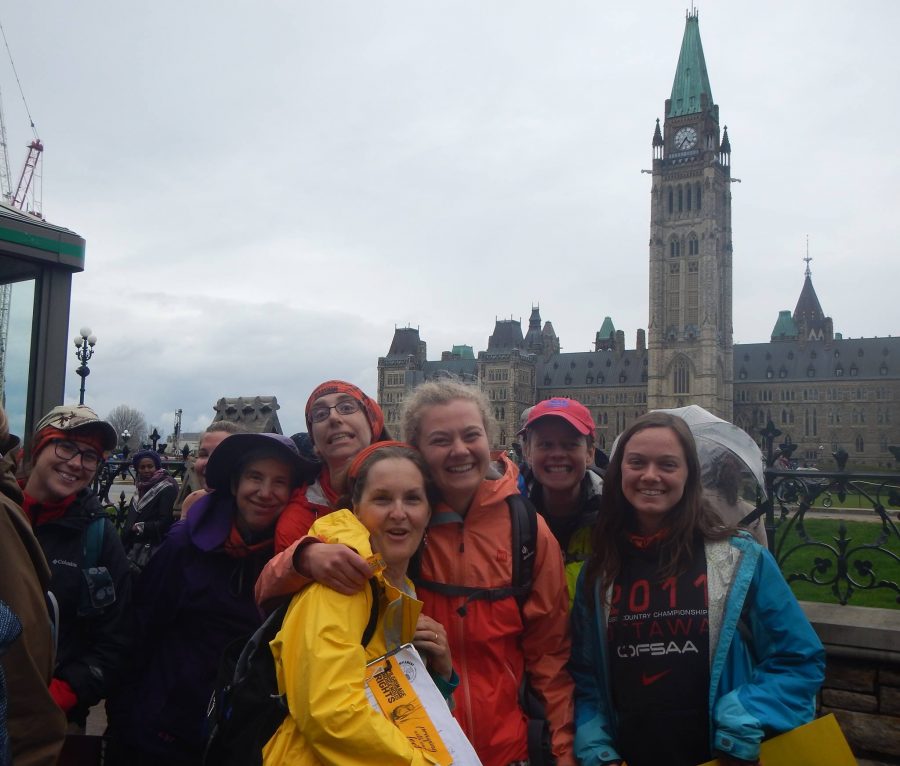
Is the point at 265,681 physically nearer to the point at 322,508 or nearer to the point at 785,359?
the point at 322,508

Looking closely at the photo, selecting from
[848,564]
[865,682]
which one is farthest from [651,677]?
[848,564]

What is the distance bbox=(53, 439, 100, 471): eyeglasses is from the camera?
126 inches

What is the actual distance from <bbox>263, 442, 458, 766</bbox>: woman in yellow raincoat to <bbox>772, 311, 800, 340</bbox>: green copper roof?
9916 cm

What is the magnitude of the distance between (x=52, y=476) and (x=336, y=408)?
1.27 m

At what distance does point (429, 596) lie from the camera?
2.74 meters

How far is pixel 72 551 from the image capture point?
3.14 metres

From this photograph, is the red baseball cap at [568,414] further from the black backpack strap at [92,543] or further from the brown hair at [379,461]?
the black backpack strap at [92,543]

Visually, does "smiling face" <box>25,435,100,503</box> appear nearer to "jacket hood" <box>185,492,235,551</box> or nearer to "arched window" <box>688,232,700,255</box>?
"jacket hood" <box>185,492,235,551</box>

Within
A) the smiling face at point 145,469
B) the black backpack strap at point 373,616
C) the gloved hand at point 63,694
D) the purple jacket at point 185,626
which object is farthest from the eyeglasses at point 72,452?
the smiling face at point 145,469

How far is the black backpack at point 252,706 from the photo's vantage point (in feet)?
7.38

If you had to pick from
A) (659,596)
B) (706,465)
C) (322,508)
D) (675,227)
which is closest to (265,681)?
(322,508)

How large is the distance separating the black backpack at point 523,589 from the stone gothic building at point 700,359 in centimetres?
7006

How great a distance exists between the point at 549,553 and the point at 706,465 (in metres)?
1.34

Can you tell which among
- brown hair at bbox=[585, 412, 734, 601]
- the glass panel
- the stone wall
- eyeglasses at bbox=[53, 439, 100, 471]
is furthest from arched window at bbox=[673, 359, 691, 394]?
eyeglasses at bbox=[53, 439, 100, 471]
